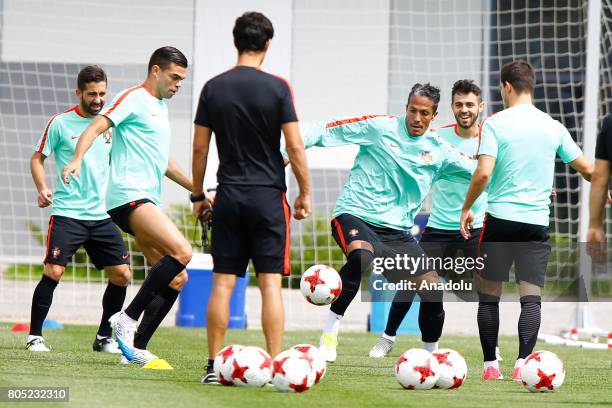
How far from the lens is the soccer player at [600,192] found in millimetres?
6055

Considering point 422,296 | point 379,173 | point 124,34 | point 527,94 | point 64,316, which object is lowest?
point 64,316

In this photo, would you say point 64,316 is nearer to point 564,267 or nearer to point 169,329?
point 169,329

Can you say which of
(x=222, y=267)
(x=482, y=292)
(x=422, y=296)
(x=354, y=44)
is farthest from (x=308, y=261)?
(x=222, y=267)

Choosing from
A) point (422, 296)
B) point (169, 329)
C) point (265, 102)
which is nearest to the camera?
point (265, 102)

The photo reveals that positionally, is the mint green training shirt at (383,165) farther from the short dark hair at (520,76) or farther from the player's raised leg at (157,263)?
the player's raised leg at (157,263)

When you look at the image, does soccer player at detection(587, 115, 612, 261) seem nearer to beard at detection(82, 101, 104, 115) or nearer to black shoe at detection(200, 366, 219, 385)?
black shoe at detection(200, 366, 219, 385)

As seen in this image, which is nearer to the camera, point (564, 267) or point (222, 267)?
point (222, 267)

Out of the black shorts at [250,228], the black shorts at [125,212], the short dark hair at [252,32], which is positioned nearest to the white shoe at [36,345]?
the black shorts at [125,212]

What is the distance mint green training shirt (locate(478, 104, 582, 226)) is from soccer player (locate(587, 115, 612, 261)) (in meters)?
1.43

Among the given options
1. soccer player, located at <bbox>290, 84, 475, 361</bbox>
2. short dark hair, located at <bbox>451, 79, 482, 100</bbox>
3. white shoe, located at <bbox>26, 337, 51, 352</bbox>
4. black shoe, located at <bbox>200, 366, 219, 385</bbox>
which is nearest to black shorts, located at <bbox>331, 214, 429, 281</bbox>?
soccer player, located at <bbox>290, 84, 475, 361</bbox>

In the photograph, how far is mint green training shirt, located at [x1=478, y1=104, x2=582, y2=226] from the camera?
25.2 feet

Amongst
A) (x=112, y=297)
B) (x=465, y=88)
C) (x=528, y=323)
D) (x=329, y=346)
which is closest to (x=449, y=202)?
(x=465, y=88)

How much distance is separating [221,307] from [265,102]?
1.16 metres

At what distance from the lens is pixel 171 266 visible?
7723 millimetres
